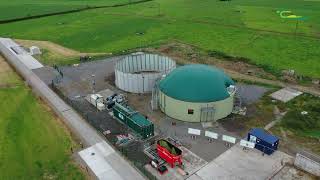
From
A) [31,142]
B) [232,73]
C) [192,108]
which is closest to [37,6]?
[232,73]

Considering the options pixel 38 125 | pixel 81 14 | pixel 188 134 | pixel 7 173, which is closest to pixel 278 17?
pixel 81 14

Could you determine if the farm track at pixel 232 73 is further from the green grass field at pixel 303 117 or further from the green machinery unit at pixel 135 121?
the green machinery unit at pixel 135 121

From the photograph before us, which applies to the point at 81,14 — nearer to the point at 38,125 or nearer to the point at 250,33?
the point at 250,33

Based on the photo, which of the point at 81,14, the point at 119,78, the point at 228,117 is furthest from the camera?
the point at 81,14

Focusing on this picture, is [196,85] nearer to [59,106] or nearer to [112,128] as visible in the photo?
[112,128]

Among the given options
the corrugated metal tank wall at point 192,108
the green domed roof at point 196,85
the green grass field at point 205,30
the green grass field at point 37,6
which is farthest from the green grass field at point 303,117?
the green grass field at point 37,6

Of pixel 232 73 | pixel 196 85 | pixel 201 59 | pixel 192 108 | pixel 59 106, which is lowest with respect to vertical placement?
pixel 59 106

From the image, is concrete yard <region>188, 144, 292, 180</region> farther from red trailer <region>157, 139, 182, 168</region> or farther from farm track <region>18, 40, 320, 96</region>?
farm track <region>18, 40, 320, 96</region>

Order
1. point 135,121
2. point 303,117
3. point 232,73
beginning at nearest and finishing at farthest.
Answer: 1. point 135,121
2. point 303,117
3. point 232,73
